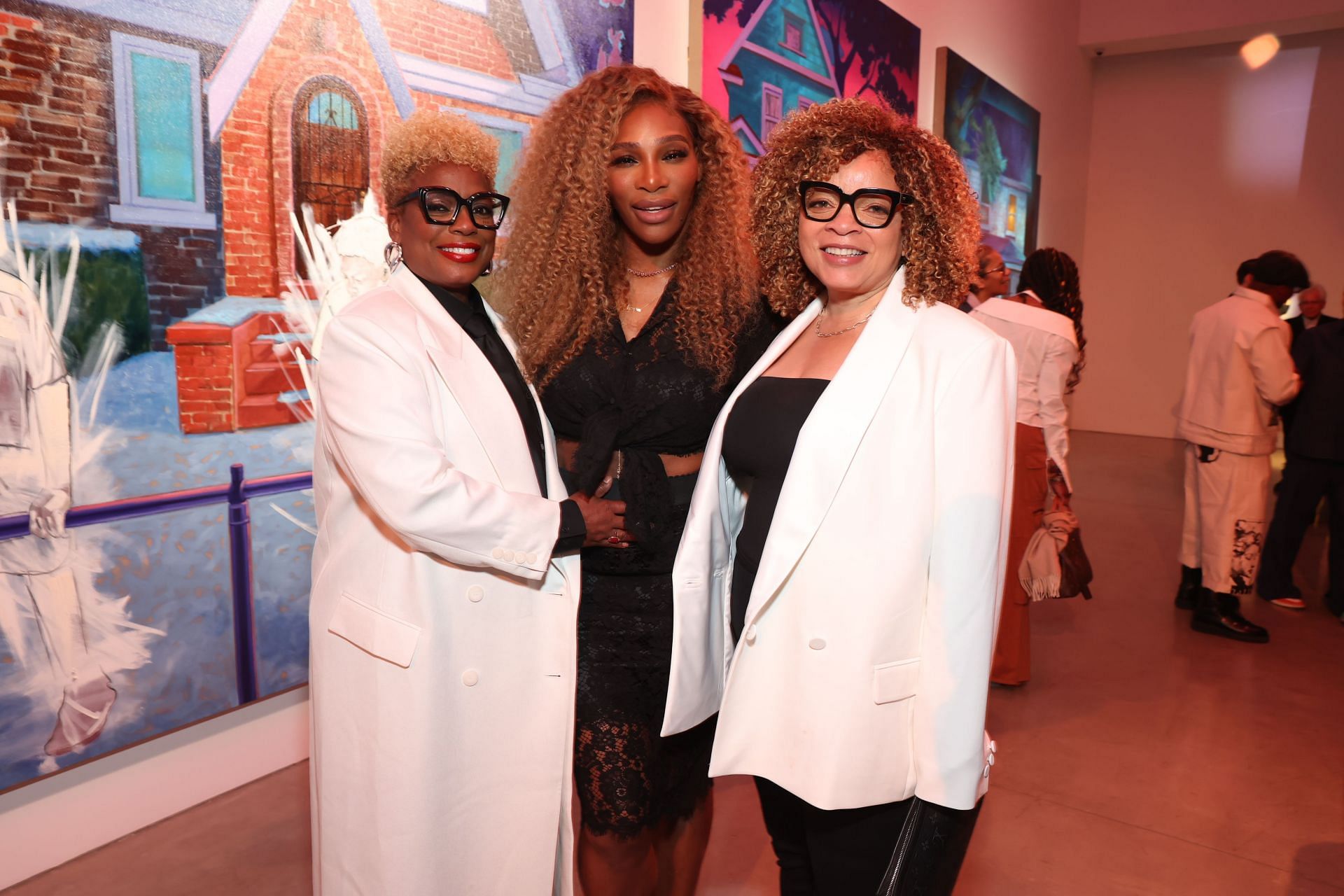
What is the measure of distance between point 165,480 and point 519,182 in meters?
1.51

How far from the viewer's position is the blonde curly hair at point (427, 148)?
1.92 m

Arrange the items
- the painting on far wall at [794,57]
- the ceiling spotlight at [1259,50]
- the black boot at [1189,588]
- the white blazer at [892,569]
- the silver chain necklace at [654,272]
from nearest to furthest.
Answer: the white blazer at [892,569] < the silver chain necklace at [654,272] < the painting on far wall at [794,57] < the black boot at [1189,588] < the ceiling spotlight at [1259,50]

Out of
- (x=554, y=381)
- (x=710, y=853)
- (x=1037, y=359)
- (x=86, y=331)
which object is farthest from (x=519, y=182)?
(x=1037, y=359)

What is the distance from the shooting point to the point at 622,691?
6.95 feet

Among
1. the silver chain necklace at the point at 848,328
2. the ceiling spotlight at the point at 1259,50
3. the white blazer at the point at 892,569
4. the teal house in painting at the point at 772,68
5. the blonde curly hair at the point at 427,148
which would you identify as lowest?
the white blazer at the point at 892,569

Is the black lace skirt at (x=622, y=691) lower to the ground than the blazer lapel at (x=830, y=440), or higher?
lower

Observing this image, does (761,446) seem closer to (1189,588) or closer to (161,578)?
(161,578)

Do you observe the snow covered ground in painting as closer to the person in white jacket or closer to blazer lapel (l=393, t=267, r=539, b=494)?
blazer lapel (l=393, t=267, r=539, b=494)

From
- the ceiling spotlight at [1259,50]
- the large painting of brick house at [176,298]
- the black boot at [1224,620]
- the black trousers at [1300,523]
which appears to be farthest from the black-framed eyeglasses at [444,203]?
the ceiling spotlight at [1259,50]

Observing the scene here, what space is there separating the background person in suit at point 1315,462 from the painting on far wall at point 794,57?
10.3 ft

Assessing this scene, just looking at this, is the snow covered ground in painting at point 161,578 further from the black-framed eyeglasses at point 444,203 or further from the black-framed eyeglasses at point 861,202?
the black-framed eyeglasses at point 861,202

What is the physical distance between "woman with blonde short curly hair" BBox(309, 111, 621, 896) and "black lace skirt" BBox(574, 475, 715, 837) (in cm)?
11

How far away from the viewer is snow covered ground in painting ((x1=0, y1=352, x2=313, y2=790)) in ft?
8.58

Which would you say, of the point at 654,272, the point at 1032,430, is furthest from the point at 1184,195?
the point at 654,272
